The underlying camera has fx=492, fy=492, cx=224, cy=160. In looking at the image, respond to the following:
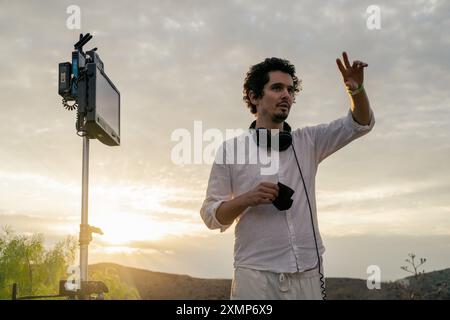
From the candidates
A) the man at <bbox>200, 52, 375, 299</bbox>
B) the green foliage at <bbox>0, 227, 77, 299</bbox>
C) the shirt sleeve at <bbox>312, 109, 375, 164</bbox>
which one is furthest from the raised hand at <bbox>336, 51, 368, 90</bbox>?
the green foliage at <bbox>0, 227, 77, 299</bbox>

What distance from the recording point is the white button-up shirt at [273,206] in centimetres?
322

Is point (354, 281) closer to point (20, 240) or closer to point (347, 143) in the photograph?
point (20, 240)

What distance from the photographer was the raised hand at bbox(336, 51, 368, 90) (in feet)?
10.8

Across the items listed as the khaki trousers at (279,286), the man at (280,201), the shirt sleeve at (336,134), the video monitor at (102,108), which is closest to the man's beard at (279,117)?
the man at (280,201)

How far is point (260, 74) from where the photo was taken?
157 inches

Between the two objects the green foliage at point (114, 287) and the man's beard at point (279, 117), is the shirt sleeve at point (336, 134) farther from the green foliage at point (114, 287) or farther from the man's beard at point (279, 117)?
the green foliage at point (114, 287)

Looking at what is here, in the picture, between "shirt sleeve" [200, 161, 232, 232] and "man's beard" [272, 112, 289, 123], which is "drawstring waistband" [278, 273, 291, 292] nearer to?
"shirt sleeve" [200, 161, 232, 232]

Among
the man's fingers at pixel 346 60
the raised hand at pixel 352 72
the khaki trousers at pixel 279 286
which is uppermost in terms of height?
the man's fingers at pixel 346 60

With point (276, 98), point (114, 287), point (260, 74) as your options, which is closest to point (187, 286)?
point (114, 287)

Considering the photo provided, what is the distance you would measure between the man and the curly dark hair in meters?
0.17

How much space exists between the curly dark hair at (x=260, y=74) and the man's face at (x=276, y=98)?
8 centimetres

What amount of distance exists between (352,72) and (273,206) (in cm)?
105

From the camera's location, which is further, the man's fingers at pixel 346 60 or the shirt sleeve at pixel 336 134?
the shirt sleeve at pixel 336 134
